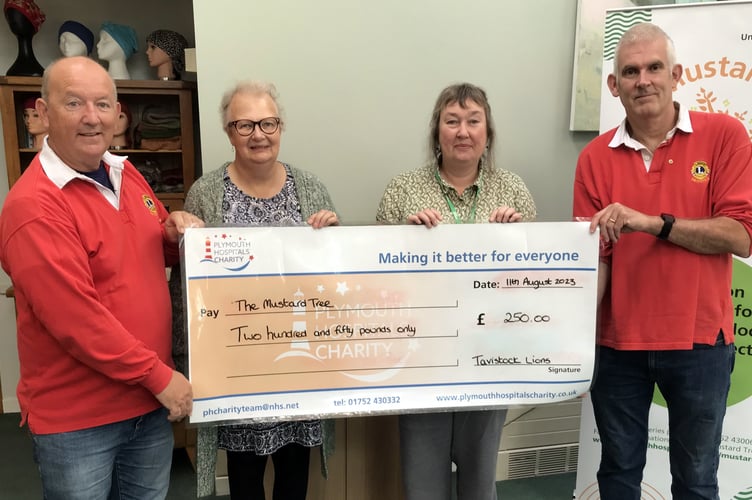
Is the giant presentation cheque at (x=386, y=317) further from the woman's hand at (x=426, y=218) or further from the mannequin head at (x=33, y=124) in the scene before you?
the mannequin head at (x=33, y=124)

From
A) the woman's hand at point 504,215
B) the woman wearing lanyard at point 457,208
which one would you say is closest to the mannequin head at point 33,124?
the woman wearing lanyard at point 457,208

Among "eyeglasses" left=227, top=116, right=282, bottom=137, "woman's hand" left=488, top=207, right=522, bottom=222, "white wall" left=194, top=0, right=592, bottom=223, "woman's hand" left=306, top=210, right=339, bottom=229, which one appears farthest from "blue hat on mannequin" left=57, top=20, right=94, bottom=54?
"woman's hand" left=488, top=207, right=522, bottom=222

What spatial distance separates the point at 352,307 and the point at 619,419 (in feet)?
2.96

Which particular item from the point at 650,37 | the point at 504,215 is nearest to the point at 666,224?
the point at 504,215

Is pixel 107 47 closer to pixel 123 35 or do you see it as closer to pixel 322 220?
pixel 123 35

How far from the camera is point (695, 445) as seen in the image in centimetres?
147

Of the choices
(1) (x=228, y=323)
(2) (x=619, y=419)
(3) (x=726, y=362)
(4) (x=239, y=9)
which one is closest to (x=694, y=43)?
(3) (x=726, y=362)

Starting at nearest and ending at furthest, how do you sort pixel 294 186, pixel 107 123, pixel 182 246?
pixel 107 123 < pixel 182 246 < pixel 294 186

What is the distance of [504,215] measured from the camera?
148cm

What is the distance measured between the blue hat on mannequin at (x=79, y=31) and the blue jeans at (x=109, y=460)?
Answer: 8.43 ft

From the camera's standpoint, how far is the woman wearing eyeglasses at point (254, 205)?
149cm

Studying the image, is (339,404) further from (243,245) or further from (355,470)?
(355,470)

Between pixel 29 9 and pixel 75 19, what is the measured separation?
31 cm

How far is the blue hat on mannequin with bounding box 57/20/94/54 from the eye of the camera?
2912 millimetres
